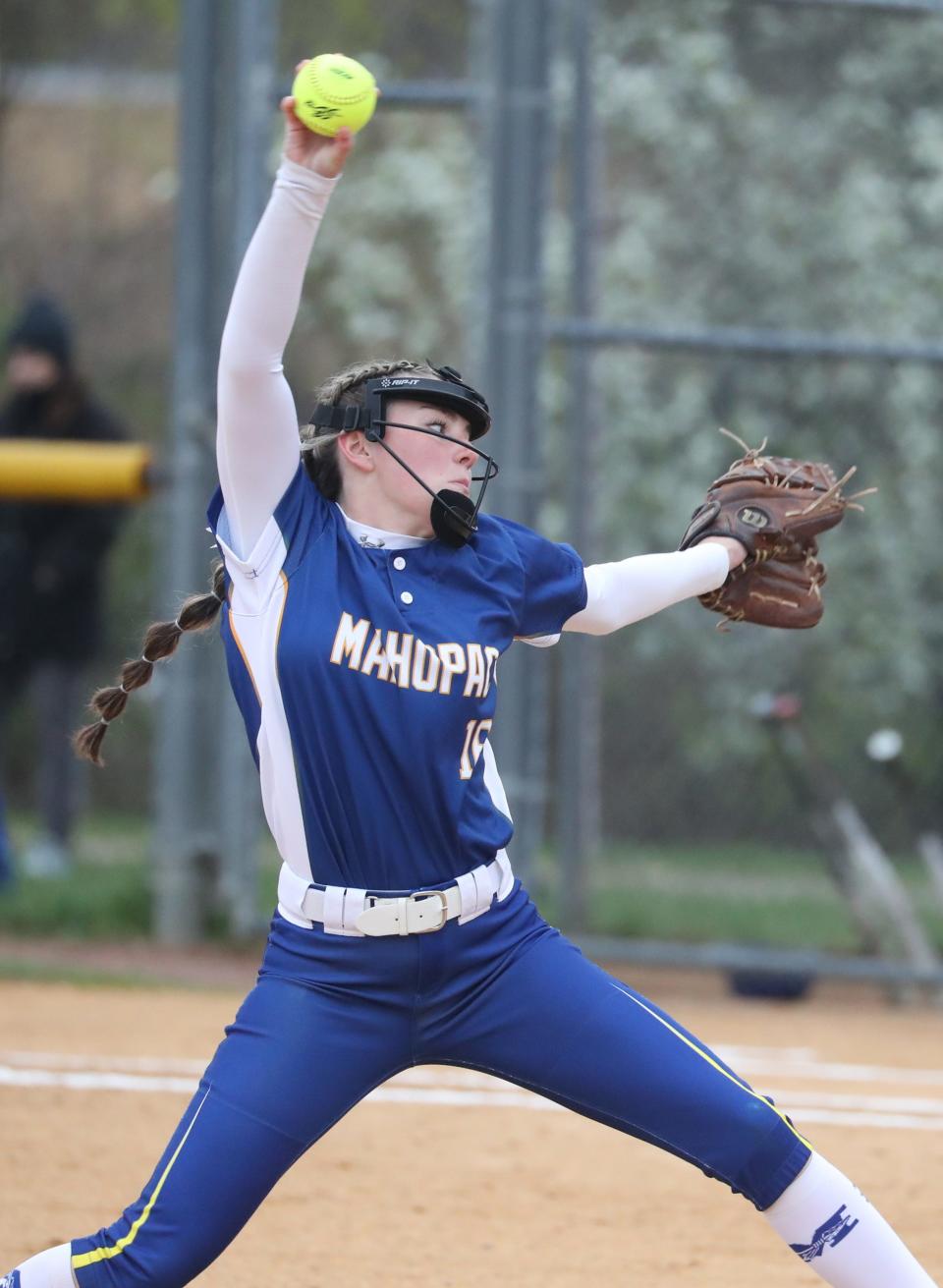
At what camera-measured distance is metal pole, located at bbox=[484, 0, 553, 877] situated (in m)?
6.78

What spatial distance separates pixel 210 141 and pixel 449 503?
4706 mm

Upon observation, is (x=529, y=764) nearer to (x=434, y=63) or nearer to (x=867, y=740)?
(x=867, y=740)

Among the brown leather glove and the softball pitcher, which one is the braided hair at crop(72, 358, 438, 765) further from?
the brown leather glove

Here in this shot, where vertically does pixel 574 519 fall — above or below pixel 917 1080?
above

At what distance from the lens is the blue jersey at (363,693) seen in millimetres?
2770

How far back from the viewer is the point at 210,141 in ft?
23.4

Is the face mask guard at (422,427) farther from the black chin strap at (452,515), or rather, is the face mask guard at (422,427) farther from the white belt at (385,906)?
the white belt at (385,906)

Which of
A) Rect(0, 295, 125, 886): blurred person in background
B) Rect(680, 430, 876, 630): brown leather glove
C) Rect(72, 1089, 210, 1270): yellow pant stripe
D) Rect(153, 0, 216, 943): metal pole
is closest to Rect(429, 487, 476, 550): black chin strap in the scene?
Rect(680, 430, 876, 630): brown leather glove

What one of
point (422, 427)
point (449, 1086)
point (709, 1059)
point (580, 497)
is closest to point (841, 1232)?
point (709, 1059)

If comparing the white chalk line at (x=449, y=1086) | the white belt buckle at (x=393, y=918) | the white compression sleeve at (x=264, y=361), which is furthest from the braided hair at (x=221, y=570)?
the white chalk line at (x=449, y=1086)

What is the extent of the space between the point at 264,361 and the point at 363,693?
50 centimetres

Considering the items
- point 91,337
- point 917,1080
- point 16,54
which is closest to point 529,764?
point 917,1080

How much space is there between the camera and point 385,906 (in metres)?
2.77

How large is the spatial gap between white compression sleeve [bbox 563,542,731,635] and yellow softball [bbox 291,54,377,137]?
85 centimetres
